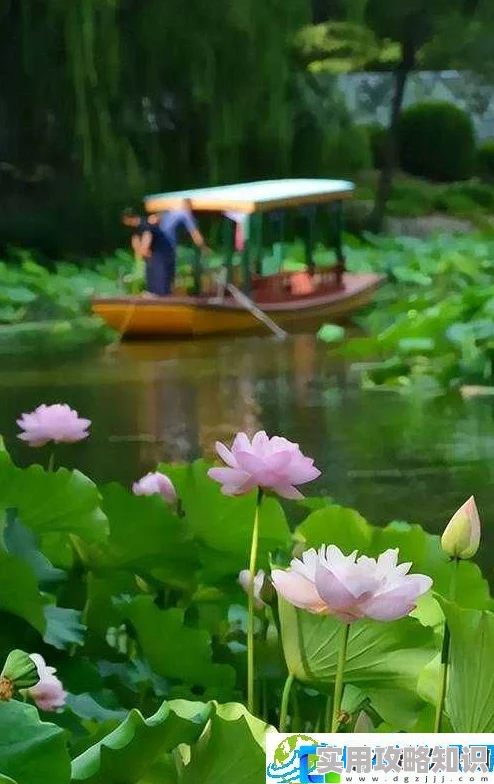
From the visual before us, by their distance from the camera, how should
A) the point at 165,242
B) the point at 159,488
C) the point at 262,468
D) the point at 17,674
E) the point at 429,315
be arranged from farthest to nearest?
the point at 429,315, the point at 165,242, the point at 159,488, the point at 262,468, the point at 17,674

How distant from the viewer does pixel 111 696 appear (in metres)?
0.45

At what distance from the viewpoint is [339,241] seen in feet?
3.30

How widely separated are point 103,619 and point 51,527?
1.9 inches

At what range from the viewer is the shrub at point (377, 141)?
92cm

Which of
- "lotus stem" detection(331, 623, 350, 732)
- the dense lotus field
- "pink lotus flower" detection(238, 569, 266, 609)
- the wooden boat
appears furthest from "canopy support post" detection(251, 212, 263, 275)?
"lotus stem" detection(331, 623, 350, 732)

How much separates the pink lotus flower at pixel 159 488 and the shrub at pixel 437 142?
471 mm

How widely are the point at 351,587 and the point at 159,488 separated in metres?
0.22

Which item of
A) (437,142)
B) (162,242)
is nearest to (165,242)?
(162,242)

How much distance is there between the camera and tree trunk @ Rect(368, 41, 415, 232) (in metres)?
0.88

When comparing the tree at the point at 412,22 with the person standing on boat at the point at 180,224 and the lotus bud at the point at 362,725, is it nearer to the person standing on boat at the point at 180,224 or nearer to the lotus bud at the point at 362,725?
the person standing on boat at the point at 180,224

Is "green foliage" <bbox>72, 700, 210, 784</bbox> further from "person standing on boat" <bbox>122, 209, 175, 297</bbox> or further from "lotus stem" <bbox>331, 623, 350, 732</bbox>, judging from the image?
"person standing on boat" <bbox>122, 209, 175, 297</bbox>

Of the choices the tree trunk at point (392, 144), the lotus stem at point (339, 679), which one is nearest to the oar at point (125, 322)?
the tree trunk at point (392, 144)

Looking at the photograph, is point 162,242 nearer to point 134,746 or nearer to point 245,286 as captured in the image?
point 245,286

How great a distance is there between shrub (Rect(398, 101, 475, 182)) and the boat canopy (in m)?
0.06
